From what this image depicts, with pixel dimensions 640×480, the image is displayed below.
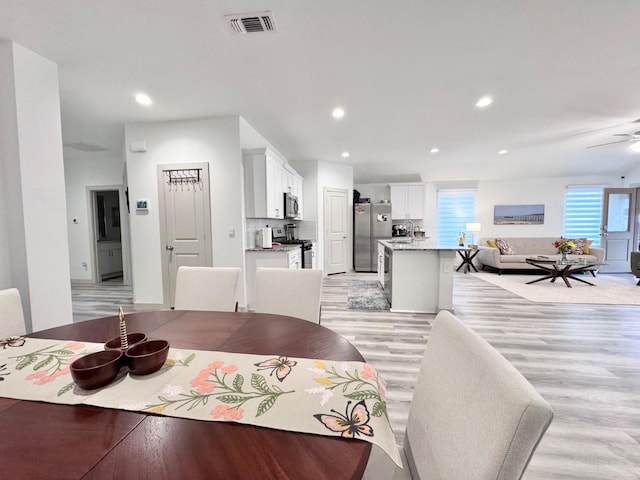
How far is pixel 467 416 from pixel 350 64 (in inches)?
106

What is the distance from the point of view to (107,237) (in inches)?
248

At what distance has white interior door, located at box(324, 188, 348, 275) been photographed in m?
6.43

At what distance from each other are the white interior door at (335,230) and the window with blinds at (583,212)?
5745 mm

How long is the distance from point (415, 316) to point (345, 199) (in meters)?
3.76

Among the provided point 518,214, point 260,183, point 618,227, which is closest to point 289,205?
point 260,183

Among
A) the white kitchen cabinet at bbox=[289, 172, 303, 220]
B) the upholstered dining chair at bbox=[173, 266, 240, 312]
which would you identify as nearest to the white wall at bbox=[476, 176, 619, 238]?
the white kitchen cabinet at bbox=[289, 172, 303, 220]

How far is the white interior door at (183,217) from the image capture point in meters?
3.68

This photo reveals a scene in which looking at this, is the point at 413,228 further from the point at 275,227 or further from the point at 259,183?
the point at 259,183

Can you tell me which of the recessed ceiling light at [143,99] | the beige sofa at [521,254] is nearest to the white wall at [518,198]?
the beige sofa at [521,254]

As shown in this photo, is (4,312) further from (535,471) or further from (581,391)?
(581,391)

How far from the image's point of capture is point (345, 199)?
6.74m

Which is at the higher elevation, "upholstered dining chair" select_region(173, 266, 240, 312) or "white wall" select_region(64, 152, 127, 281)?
"white wall" select_region(64, 152, 127, 281)

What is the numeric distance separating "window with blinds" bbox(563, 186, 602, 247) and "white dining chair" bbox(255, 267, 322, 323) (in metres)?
8.33

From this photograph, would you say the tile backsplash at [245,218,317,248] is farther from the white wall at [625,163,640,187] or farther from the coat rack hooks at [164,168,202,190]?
the white wall at [625,163,640,187]
